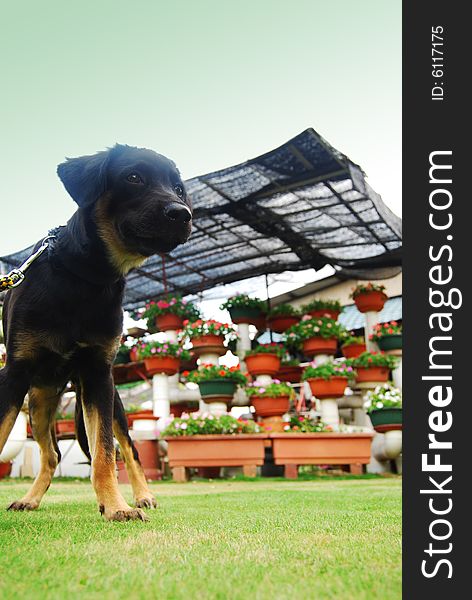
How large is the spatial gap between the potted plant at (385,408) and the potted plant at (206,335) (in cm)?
260

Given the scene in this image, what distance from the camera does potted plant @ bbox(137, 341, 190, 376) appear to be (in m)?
9.74

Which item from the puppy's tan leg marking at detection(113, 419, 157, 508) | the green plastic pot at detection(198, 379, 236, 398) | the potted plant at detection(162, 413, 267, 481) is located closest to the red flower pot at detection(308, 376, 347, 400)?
the green plastic pot at detection(198, 379, 236, 398)

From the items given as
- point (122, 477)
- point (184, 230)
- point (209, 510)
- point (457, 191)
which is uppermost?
point (184, 230)

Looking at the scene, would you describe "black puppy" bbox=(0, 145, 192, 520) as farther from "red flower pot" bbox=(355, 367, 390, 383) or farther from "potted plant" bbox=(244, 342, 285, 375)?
"red flower pot" bbox=(355, 367, 390, 383)

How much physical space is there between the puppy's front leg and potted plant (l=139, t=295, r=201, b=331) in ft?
24.7

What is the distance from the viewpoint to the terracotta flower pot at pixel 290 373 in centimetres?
1103

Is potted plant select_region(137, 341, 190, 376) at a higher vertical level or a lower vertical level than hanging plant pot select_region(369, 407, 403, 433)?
higher

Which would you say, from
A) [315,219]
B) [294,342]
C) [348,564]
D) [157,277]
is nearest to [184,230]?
[348,564]

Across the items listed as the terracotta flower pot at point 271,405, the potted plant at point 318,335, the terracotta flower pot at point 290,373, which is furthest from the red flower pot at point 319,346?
the terracotta flower pot at point 271,405

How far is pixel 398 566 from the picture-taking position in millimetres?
1394

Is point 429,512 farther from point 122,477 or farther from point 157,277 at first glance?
point 157,277

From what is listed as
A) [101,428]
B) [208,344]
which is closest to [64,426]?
[208,344]

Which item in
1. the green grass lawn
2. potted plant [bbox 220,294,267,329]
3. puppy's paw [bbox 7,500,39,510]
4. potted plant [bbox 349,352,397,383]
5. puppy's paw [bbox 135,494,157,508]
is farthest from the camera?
potted plant [bbox 220,294,267,329]

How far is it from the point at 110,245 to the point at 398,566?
1865mm
